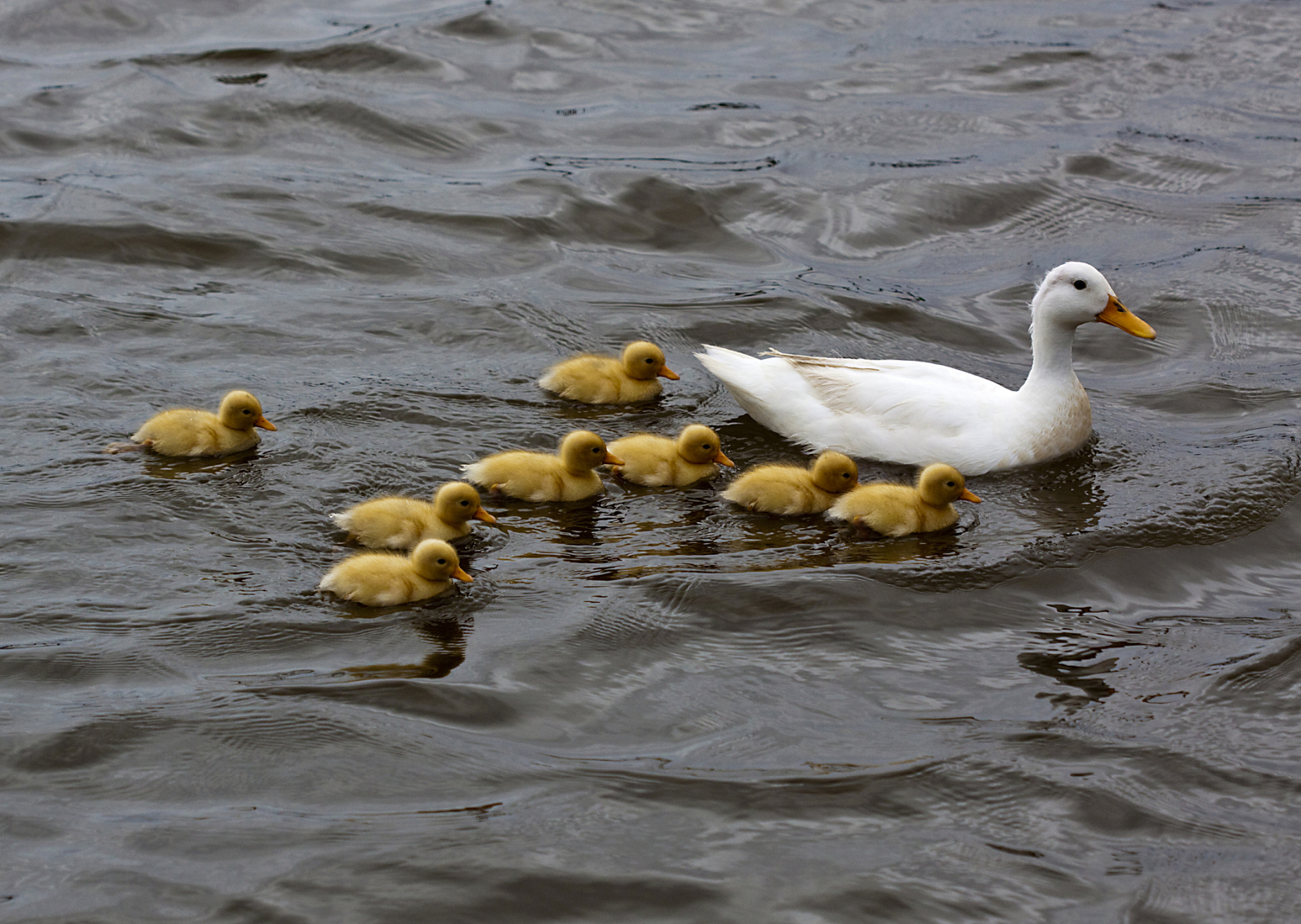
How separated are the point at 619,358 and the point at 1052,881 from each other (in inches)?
169

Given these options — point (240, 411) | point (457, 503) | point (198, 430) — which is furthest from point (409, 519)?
point (198, 430)

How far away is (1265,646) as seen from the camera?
17.9 ft

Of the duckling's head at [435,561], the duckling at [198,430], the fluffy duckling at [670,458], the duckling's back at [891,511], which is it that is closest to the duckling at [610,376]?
the fluffy duckling at [670,458]

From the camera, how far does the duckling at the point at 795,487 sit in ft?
20.7

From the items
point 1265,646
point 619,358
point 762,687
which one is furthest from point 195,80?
point 1265,646

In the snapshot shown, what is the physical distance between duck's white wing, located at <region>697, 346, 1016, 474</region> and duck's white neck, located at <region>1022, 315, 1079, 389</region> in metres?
0.20

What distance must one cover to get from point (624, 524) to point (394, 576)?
1219mm

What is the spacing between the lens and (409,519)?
5.84 meters

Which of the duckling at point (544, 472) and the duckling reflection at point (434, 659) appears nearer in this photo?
the duckling reflection at point (434, 659)

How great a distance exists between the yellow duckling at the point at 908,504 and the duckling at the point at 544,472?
3.50 feet

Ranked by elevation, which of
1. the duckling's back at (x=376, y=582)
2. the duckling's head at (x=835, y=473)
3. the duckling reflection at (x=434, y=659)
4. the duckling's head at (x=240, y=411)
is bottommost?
the duckling reflection at (x=434, y=659)

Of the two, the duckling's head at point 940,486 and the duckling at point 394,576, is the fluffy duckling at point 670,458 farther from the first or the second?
the duckling at point 394,576

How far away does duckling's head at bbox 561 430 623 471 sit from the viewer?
6219 mm

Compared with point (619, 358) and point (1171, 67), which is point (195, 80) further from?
point (1171, 67)
